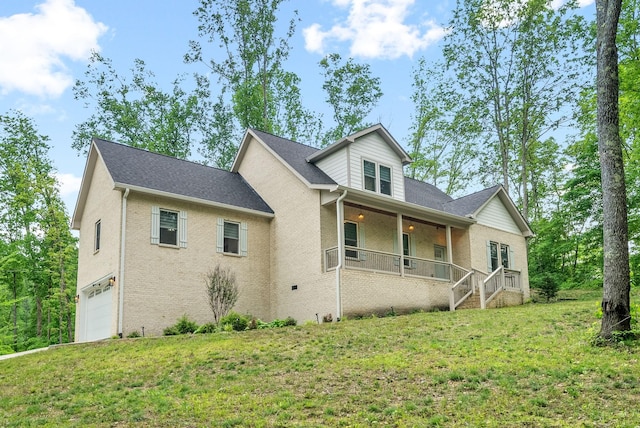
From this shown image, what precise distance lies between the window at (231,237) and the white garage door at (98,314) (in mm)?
3914

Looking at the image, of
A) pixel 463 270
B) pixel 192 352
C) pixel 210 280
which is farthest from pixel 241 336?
pixel 463 270

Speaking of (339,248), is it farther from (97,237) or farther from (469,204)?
(469,204)

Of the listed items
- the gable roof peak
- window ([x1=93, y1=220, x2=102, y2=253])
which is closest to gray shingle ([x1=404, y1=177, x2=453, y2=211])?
the gable roof peak

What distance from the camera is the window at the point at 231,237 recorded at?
18797mm

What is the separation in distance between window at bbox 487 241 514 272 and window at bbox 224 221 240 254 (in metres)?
10.4

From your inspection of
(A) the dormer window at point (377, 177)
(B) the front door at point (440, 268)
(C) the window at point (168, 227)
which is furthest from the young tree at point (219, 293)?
(B) the front door at point (440, 268)

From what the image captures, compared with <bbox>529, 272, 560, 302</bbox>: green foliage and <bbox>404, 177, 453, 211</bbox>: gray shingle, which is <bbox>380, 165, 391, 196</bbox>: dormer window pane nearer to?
<bbox>404, 177, 453, 211</bbox>: gray shingle

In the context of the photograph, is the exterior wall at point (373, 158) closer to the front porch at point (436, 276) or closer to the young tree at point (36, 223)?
the front porch at point (436, 276)

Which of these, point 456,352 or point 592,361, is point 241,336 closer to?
point 456,352

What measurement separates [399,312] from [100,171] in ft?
36.6

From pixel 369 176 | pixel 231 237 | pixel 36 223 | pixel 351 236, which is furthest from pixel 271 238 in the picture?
pixel 36 223

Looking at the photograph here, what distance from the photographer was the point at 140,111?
32.3m

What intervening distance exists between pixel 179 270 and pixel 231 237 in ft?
7.74

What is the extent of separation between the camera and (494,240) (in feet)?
77.2
